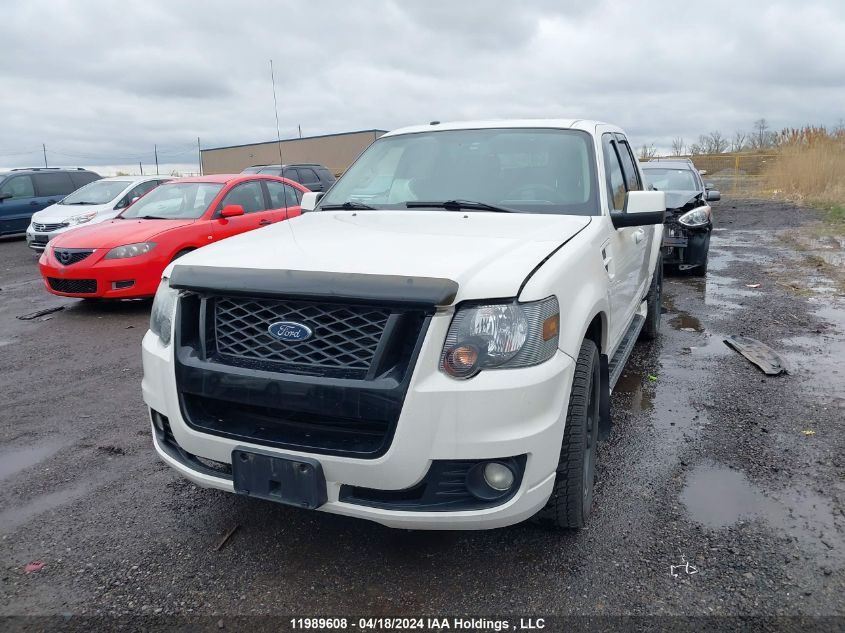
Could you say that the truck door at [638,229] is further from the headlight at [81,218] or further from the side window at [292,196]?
the headlight at [81,218]

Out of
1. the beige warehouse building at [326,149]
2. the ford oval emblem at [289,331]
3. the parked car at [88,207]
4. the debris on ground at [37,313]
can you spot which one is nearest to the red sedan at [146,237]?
the debris on ground at [37,313]

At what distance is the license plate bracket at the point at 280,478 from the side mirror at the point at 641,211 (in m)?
2.10

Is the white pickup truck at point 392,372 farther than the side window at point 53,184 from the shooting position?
No

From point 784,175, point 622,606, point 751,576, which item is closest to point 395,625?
point 622,606

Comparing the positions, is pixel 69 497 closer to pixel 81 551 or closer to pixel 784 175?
pixel 81 551

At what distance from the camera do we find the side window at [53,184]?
1628 centimetres

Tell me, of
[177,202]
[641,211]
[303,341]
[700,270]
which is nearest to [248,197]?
[177,202]

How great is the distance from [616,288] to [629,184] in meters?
1.46

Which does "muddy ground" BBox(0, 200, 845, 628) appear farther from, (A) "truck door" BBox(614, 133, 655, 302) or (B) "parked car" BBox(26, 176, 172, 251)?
(B) "parked car" BBox(26, 176, 172, 251)

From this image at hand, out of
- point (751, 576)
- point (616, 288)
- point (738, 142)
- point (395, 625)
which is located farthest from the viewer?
point (738, 142)

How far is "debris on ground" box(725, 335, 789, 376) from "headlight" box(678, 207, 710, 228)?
10.5ft

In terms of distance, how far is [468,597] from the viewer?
2500 mm

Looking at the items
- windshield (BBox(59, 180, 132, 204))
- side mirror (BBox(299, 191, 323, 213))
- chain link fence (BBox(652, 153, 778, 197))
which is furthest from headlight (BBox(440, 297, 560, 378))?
chain link fence (BBox(652, 153, 778, 197))

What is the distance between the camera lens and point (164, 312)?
9.19 ft
